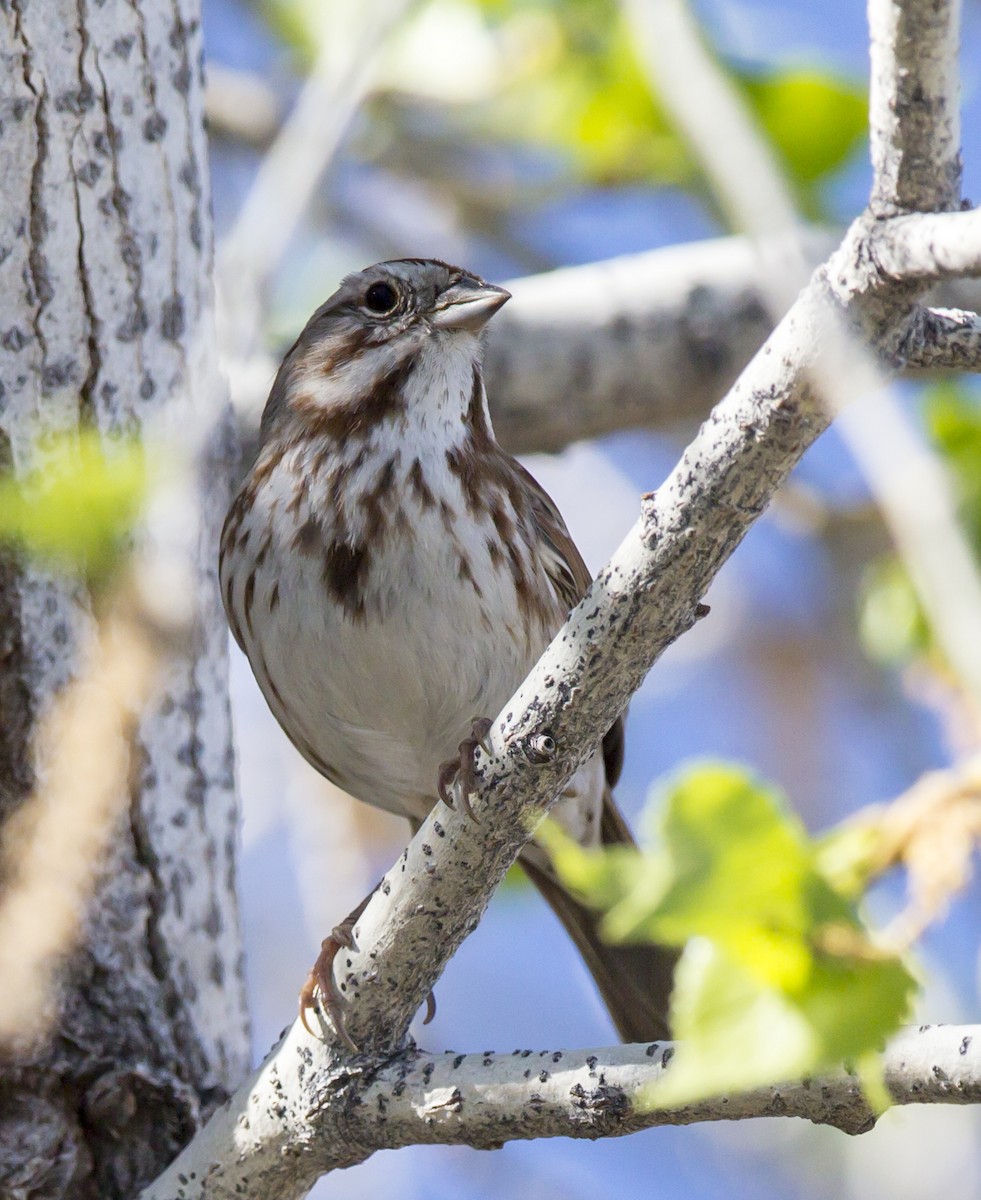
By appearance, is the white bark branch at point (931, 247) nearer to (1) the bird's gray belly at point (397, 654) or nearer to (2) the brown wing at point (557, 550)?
(1) the bird's gray belly at point (397, 654)

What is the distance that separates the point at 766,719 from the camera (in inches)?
282

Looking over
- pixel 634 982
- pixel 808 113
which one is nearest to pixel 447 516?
pixel 634 982

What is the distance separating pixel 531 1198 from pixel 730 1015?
4771mm

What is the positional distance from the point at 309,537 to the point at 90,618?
1.55ft

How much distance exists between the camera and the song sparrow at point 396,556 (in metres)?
3.25

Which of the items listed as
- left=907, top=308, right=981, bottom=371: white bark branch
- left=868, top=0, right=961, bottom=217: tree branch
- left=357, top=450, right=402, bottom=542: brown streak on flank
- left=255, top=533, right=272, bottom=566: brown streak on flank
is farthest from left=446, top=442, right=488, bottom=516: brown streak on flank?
left=868, top=0, right=961, bottom=217: tree branch

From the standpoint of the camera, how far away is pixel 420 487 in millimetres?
3330

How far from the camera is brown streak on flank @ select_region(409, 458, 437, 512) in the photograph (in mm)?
3301

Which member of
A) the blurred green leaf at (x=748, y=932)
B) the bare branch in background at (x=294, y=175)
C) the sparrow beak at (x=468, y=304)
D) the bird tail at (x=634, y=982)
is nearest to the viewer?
the blurred green leaf at (x=748, y=932)

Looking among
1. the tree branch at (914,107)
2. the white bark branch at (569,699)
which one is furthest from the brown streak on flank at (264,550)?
the tree branch at (914,107)

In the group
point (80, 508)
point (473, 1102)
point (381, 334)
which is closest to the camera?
point (80, 508)

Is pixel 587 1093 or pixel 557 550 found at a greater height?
pixel 557 550

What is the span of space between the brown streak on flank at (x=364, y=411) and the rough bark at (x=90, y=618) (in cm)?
34

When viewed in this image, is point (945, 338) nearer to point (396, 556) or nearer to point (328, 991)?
point (328, 991)
